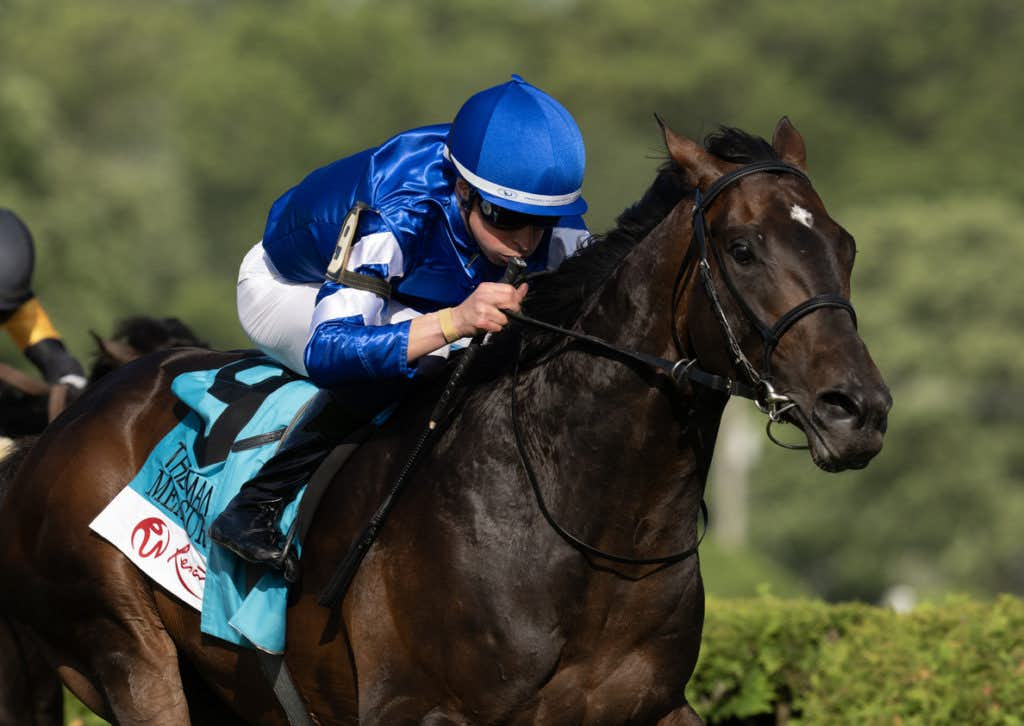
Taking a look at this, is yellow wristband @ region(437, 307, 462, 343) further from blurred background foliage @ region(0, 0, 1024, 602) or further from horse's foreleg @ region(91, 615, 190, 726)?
blurred background foliage @ region(0, 0, 1024, 602)

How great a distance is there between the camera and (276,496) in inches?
180

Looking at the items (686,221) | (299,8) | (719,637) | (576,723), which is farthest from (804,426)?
(299,8)

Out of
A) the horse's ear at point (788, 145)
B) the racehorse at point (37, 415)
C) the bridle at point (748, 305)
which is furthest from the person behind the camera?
the racehorse at point (37, 415)

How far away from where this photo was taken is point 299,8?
65.4 meters

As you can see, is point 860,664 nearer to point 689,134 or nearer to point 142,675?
point 142,675

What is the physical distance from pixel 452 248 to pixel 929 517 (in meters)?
26.9

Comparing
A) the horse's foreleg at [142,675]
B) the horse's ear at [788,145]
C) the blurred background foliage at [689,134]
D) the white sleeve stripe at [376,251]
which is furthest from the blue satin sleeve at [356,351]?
the blurred background foliage at [689,134]

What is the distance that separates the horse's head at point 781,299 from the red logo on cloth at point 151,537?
1948 mm

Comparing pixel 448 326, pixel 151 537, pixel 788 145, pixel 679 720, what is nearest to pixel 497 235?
pixel 448 326

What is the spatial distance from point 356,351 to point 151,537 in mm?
1260

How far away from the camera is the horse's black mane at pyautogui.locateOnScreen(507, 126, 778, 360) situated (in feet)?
13.8

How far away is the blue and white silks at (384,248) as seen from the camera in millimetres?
4188

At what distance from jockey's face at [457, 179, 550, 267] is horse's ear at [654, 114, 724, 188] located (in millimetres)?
539

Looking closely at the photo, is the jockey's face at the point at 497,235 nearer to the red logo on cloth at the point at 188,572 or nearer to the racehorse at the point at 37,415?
the red logo on cloth at the point at 188,572
